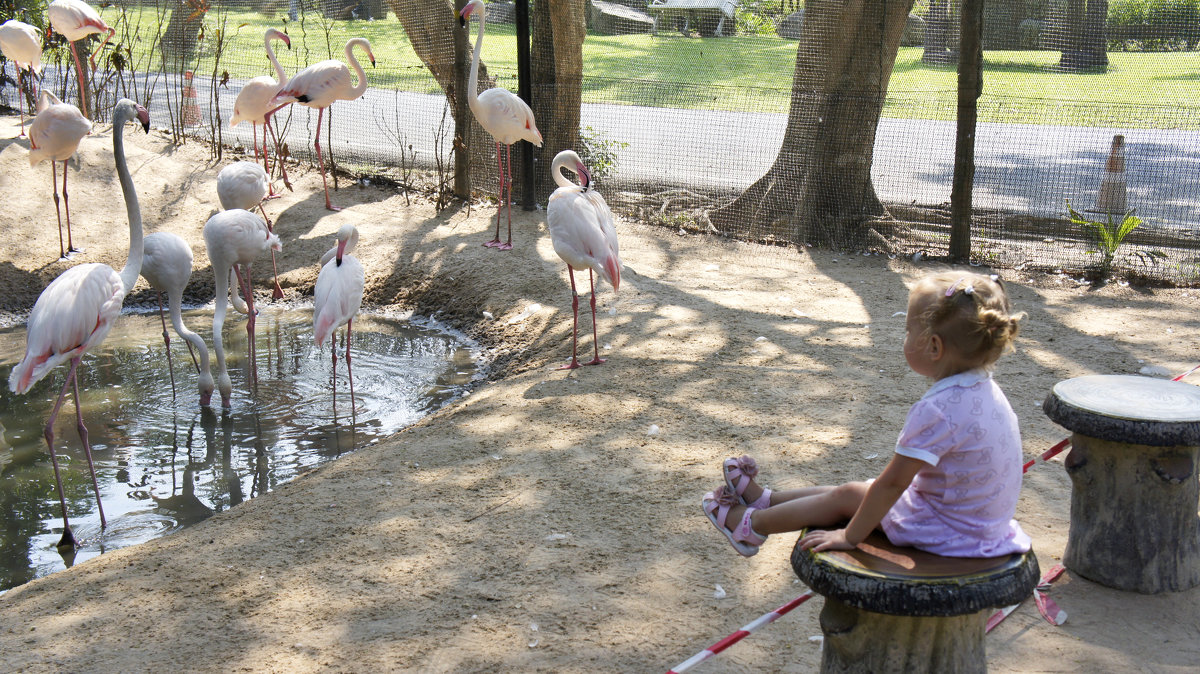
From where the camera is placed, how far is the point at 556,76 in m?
9.07

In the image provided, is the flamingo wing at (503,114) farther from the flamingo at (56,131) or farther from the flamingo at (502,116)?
the flamingo at (56,131)

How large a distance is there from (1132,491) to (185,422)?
16.6ft

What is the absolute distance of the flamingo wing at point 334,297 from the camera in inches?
217

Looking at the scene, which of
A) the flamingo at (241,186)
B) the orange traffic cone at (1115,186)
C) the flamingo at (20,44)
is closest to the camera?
the flamingo at (241,186)

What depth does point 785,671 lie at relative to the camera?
284cm

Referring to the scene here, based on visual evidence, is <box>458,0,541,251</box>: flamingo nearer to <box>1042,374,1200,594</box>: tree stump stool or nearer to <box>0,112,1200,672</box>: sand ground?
<box>0,112,1200,672</box>: sand ground

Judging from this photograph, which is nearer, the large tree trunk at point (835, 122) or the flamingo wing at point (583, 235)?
the flamingo wing at point (583, 235)

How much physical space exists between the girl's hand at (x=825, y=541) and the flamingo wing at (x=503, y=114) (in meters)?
5.83

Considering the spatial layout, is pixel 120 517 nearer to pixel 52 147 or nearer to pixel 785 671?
pixel 785 671

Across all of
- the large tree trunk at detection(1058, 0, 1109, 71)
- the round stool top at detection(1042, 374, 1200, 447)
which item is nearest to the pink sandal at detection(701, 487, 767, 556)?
the round stool top at detection(1042, 374, 1200, 447)

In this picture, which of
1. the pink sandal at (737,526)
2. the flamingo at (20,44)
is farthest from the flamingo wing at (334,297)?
the flamingo at (20,44)

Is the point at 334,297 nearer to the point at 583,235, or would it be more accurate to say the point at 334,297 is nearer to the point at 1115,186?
the point at 583,235

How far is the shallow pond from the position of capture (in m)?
4.62

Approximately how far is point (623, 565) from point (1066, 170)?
9.01 m
